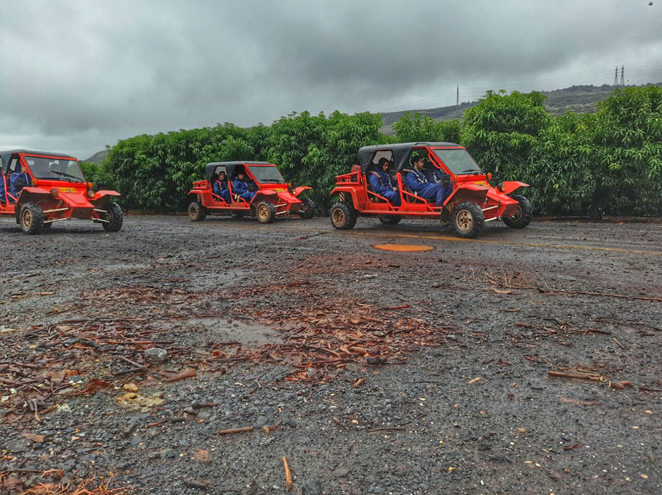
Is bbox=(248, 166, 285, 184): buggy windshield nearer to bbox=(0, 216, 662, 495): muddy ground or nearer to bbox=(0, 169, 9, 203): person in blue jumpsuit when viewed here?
bbox=(0, 169, 9, 203): person in blue jumpsuit

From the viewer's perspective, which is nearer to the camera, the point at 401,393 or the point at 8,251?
the point at 401,393

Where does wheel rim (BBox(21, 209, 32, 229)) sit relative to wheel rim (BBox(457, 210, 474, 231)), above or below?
above

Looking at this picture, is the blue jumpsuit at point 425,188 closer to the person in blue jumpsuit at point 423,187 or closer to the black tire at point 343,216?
the person in blue jumpsuit at point 423,187

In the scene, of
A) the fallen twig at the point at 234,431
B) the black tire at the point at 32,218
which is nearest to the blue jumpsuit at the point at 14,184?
the black tire at the point at 32,218

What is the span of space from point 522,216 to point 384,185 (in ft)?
11.3

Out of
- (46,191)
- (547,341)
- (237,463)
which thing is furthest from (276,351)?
(46,191)

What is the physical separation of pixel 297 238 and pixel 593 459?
8.84 m

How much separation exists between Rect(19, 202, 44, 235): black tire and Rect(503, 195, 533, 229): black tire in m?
11.5

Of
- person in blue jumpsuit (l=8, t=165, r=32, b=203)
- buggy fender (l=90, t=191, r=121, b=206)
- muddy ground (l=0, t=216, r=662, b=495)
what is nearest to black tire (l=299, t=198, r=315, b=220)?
buggy fender (l=90, t=191, r=121, b=206)

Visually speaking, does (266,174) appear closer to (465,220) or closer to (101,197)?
(101,197)

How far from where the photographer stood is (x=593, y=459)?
6.89ft

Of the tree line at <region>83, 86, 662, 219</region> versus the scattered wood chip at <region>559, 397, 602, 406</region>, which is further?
the tree line at <region>83, 86, 662, 219</region>

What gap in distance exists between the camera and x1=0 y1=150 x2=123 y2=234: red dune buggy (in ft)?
39.7

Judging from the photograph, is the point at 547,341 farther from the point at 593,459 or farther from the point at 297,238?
the point at 297,238
